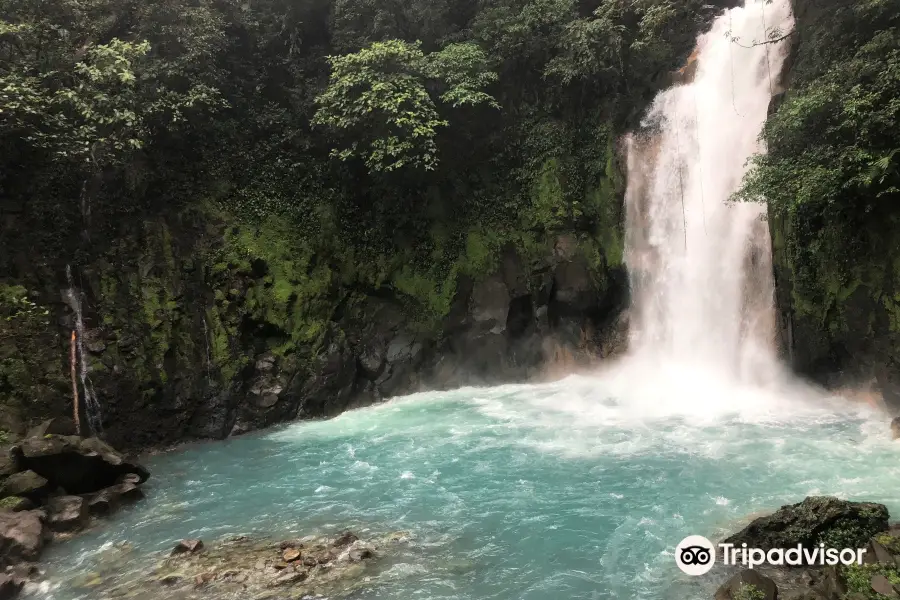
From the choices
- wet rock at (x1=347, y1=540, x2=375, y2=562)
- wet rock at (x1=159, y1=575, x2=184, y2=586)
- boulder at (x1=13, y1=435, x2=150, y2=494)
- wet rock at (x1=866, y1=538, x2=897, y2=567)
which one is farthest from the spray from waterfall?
wet rock at (x1=866, y1=538, x2=897, y2=567)

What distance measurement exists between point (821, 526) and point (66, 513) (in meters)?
11.3

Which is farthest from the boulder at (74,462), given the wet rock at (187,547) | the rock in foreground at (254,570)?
the wet rock at (187,547)

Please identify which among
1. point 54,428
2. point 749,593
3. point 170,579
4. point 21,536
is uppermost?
point 54,428

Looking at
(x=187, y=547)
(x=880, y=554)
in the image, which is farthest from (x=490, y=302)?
(x=880, y=554)

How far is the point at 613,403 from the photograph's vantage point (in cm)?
1486

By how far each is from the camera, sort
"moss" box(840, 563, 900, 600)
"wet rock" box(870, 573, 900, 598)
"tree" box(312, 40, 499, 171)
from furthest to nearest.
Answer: "tree" box(312, 40, 499, 171)
"moss" box(840, 563, 900, 600)
"wet rock" box(870, 573, 900, 598)

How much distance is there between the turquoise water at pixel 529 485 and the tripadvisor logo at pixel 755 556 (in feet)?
0.63

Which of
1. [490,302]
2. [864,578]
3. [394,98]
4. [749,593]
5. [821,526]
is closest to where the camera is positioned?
[864,578]

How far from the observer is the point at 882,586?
557 centimetres

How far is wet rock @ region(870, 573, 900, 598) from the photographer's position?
17.9 feet

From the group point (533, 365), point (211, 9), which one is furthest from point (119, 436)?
point (211, 9)

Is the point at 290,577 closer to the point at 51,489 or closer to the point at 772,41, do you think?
the point at 51,489

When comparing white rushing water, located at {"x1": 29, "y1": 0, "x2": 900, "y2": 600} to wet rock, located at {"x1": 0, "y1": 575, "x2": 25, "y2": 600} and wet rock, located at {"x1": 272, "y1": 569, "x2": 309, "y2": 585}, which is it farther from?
wet rock, located at {"x1": 272, "y1": 569, "x2": 309, "y2": 585}

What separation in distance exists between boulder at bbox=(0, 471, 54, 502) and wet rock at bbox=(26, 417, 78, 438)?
3.43 feet
